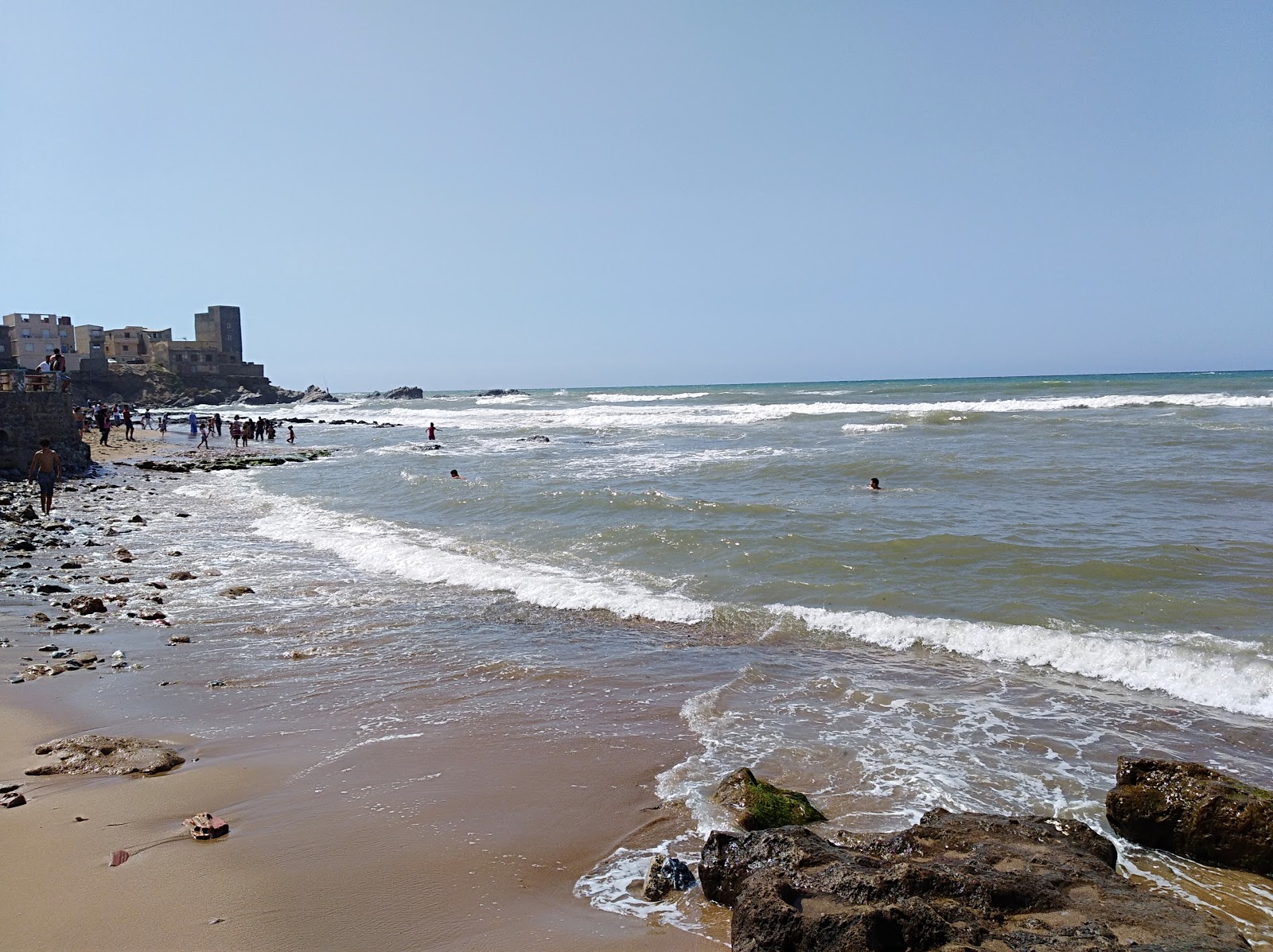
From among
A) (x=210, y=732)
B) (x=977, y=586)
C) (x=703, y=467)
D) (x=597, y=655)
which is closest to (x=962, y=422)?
(x=703, y=467)

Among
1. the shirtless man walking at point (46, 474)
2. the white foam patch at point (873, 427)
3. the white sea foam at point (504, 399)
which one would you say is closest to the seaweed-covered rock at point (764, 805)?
the shirtless man walking at point (46, 474)

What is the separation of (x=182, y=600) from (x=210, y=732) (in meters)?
4.91

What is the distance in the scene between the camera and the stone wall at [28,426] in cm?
2122

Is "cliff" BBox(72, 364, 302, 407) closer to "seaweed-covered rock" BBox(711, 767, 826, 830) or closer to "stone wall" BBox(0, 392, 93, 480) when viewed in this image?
"stone wall" BBox(0, 392, 93, 480)

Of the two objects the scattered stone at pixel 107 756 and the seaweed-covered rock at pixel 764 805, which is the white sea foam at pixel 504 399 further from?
the seaweed-covered rock at pixel 764 805

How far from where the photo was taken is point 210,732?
6.07 m

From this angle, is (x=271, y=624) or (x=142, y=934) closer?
(x=142, y=934)

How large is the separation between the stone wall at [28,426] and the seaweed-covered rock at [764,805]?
76.1 feet

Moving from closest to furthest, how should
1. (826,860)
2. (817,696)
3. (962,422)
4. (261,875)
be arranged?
(826,860) < (261,875) < (817,696) < (962,422)

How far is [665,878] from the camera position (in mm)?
3945

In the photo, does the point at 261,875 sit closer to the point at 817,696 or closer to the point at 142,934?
the point at 142,934

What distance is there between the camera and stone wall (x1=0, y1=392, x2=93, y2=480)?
21.2m

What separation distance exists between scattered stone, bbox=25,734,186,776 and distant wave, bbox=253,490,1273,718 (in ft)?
16.8

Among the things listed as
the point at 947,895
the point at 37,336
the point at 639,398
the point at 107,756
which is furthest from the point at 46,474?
the point at 37,336
